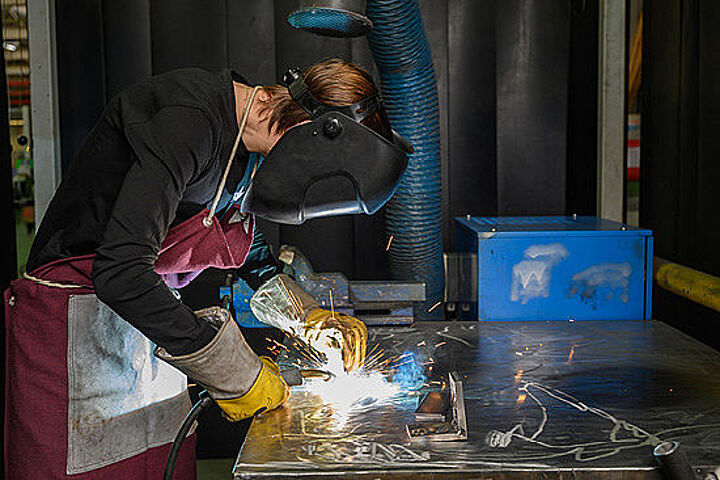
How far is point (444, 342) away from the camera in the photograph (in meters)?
1.88

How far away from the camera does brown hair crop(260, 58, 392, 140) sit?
4.38 ft

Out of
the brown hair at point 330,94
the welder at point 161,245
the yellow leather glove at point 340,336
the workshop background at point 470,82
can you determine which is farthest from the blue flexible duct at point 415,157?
the brown hair at point 330,94

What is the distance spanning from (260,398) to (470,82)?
1995 millimetres

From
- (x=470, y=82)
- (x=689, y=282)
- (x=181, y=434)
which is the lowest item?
(x=181, y=434)

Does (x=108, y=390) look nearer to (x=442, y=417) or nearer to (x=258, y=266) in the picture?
(x=258, y=266)

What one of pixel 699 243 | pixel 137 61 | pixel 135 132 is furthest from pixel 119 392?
pixel 699 243

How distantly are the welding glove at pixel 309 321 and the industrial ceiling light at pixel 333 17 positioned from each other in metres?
0.64

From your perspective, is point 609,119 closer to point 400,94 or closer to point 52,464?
point 400,94

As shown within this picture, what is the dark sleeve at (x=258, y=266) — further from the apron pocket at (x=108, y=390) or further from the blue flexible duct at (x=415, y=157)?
the blue flexible duct at (x=415, y=157)

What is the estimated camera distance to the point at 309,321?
5.84 feet

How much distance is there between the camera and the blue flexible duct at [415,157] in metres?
2.32

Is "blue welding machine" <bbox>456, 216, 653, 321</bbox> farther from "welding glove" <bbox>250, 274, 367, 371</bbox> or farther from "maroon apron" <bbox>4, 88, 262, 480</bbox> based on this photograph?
"maroon apron" <bbox>4, 88, 262, 480</bbox>

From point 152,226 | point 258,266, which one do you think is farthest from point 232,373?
point 258,266

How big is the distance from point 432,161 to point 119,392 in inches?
51.9
